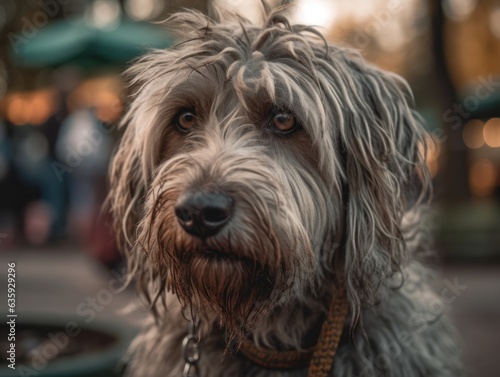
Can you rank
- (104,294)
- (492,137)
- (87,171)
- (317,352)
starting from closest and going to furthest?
1. (317,352)
2. (104,294)
3. (87,171)
4. (492,137)

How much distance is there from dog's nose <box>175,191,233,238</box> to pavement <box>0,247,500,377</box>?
11.8ft

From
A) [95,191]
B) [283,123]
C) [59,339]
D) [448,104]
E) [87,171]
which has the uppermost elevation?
[283,123]

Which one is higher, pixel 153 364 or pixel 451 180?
pixel 153 364

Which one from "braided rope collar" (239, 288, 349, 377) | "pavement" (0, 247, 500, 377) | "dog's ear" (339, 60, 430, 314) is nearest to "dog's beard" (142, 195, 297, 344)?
"braided rope collar" (239, 288, 349, 377)

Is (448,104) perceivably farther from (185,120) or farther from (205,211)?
(205,211)

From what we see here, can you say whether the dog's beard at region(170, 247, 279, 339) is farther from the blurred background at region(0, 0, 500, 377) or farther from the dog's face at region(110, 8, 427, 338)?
the blurred background at region(0, 0, 500, 377)

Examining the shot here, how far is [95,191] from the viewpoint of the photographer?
9.02 metres

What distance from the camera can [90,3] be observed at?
2445cm

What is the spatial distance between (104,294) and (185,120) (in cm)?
632

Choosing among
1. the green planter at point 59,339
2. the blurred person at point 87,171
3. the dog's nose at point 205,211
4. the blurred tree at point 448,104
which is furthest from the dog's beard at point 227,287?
the blurred tree at point 448,104

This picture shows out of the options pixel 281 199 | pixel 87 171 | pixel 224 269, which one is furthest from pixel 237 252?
pixel 87 171

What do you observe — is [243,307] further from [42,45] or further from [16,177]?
[16,177]

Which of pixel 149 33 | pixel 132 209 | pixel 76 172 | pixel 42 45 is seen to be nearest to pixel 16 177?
pixel 76 172

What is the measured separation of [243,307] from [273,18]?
121 cm
